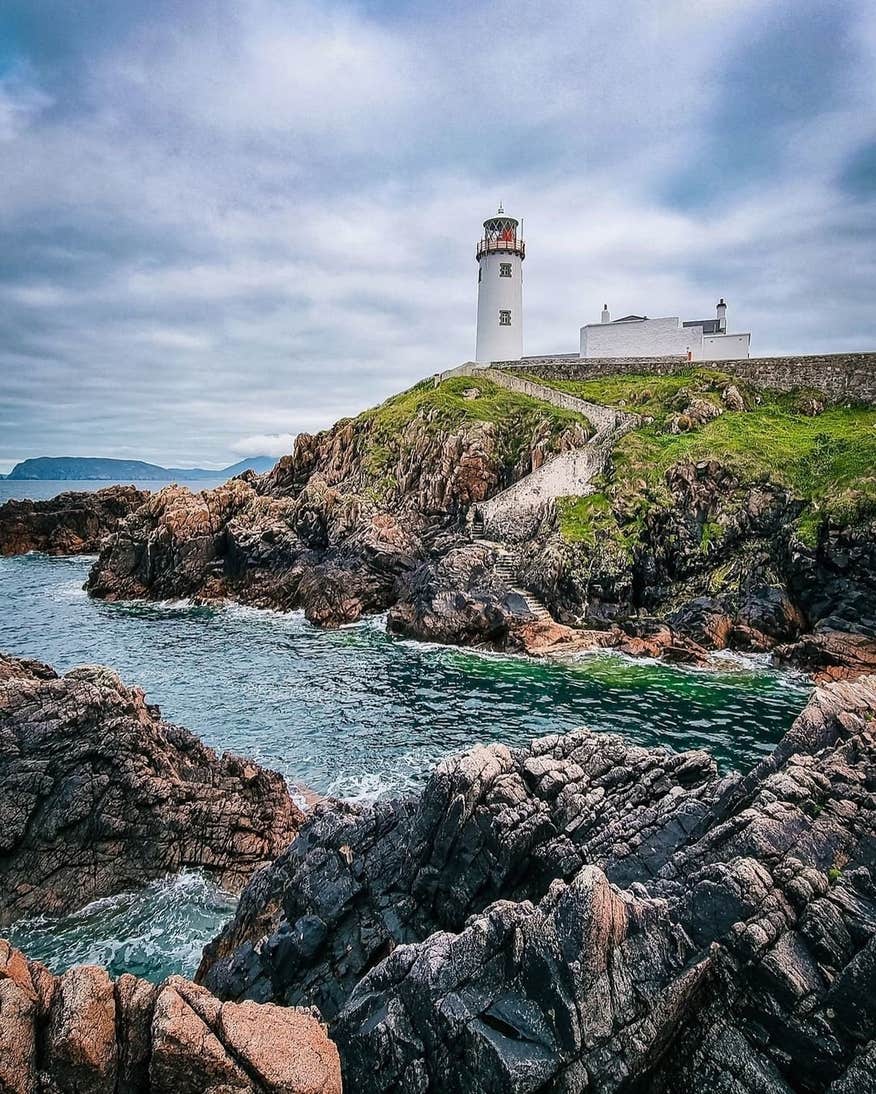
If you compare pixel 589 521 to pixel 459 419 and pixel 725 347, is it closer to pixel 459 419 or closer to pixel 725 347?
pixel 459 419

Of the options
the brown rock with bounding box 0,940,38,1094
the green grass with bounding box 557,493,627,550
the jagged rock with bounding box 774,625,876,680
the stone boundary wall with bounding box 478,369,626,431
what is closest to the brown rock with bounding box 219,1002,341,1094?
the brown rock with bounding box 0,940,38,1094

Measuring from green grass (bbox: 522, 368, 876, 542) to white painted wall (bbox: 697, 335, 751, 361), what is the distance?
291 inches

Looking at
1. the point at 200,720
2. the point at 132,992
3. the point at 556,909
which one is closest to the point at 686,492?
the point at 200,720

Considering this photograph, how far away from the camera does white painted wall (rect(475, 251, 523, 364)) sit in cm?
8125

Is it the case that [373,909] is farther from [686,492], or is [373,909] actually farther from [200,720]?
[686,492]

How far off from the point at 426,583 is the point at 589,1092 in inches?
1533

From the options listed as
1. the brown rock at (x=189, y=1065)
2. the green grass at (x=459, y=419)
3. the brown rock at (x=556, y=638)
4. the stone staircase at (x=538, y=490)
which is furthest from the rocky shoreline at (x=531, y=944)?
the green grass at (x=459, y=419)

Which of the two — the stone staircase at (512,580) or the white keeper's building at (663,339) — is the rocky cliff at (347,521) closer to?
the stone staircase at (512,580)

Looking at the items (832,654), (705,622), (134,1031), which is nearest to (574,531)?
(705,622)

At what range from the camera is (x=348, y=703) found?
108 feet

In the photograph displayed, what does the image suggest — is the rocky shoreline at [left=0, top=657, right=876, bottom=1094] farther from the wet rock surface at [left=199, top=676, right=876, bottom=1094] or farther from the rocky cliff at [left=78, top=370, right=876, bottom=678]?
the rocky cliff at [left=78, top=370, right=876, bottom=678]

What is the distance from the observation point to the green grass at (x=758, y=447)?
42625 mm

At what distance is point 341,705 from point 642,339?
200 ft

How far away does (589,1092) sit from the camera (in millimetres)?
8867
